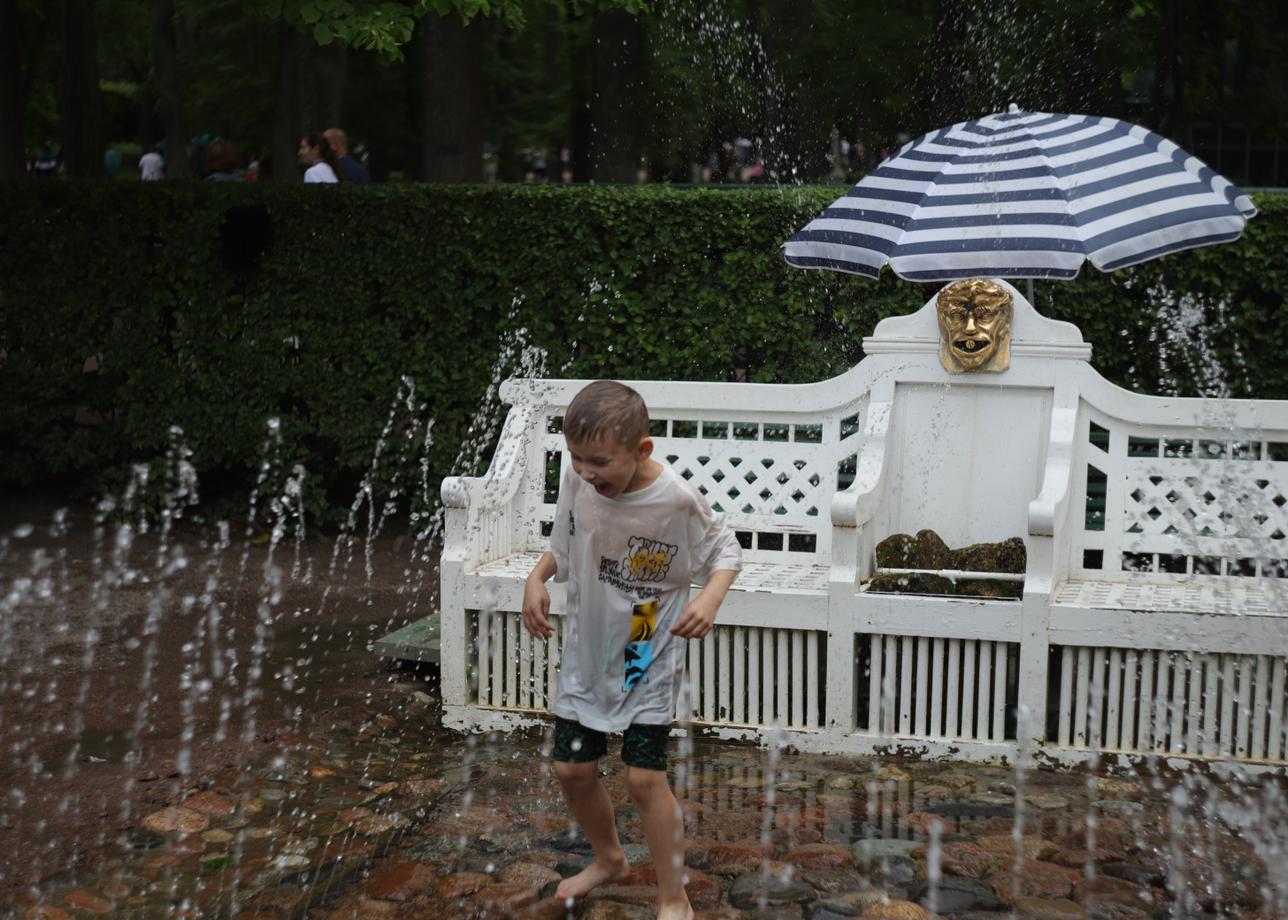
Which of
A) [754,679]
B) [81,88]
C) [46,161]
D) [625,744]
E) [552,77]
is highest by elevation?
[552,77]

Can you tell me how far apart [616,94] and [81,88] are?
6018 mm

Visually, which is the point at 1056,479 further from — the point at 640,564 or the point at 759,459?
the point at 640,564

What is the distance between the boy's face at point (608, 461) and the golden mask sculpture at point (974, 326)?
2.46 m

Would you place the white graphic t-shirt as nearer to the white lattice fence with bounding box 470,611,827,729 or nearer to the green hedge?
the white lattice fence with bounding box 470,611,827,729

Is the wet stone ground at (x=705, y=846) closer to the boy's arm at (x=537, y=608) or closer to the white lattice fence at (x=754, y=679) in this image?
the white lattice fence at (x=754, y=679)

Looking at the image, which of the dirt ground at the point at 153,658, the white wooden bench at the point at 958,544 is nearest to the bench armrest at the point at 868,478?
the white wooden bench at the point at 958,544

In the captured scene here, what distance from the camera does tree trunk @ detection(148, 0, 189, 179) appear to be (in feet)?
76.3

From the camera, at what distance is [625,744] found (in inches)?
167

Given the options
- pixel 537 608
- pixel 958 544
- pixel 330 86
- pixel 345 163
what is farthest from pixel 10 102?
pixel 537 608

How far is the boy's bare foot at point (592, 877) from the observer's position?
442 centimetres

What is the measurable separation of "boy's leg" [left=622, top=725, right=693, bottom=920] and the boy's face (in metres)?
0.66

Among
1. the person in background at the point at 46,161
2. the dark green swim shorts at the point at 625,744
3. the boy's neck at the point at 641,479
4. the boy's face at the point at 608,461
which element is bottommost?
the dark green swim shorts at the point at 625,744

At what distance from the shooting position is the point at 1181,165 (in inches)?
257

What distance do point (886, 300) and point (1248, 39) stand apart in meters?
10.3
